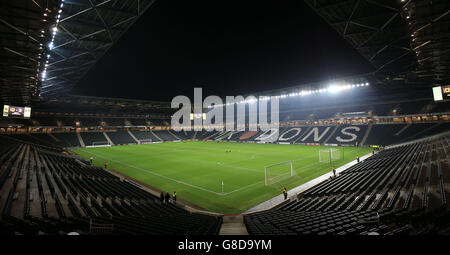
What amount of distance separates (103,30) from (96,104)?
51.3m

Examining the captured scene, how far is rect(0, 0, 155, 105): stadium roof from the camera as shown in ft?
39.8

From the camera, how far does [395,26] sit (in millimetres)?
16922

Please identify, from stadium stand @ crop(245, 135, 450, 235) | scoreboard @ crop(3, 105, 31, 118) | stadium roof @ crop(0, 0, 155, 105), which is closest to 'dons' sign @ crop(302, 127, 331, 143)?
stadium stand @ crop(245, 135, 450, 235)

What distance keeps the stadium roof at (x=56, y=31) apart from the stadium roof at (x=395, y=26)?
15.8 meters

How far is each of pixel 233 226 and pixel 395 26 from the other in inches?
815

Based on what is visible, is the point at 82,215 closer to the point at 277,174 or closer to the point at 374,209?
the point at 374,209

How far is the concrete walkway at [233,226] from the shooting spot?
884 cm

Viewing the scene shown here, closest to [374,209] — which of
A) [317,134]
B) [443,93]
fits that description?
[443,93]

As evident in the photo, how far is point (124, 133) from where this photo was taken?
70562mm

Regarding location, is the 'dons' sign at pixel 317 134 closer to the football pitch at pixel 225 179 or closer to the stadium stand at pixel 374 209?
the football pitch at pixel 225 179

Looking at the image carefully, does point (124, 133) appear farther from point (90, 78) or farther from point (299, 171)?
point (299, 171)

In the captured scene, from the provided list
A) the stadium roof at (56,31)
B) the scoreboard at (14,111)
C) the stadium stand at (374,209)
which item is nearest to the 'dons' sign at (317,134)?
the stadium stand at (374,209)

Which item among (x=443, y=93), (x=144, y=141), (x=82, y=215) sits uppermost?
(x=443, y=93)

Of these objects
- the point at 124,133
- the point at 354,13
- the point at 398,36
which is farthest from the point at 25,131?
the point at 398,36
